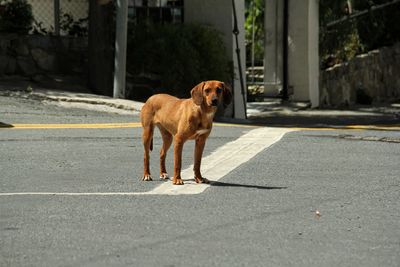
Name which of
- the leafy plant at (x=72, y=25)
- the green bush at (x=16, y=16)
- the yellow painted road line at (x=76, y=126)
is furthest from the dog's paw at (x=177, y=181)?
the leafy plant at (x=72, y=25)

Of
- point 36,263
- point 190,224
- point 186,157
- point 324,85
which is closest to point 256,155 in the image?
point 186,157

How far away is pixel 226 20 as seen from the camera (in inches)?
774

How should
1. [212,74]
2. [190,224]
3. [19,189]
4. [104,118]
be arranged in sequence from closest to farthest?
[190,224]
[19,189]
[104,118]
[212,74]

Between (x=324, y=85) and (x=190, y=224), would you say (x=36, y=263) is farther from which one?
(x=324, y=85)

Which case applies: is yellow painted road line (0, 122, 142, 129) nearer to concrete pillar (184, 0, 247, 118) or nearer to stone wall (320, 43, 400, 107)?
concrete pillar (184, 0, 247, 118)

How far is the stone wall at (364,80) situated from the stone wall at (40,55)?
265 inches

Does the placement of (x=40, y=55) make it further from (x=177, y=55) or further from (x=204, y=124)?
(x=204, y=124)

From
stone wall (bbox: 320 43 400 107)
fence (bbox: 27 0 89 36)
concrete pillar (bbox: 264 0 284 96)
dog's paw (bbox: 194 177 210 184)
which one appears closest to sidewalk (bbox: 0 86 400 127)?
concrete pillar (bbox: 264 0 284 96)

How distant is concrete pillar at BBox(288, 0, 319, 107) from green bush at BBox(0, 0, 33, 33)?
6.51 m

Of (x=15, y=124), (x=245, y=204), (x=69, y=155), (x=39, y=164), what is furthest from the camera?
(x=15, y=124)

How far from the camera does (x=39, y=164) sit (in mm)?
11078

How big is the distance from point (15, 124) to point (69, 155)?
3005 mm

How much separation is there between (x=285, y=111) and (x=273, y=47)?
2435 millimetres

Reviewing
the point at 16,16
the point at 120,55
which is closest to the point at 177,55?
the point at 120,55
